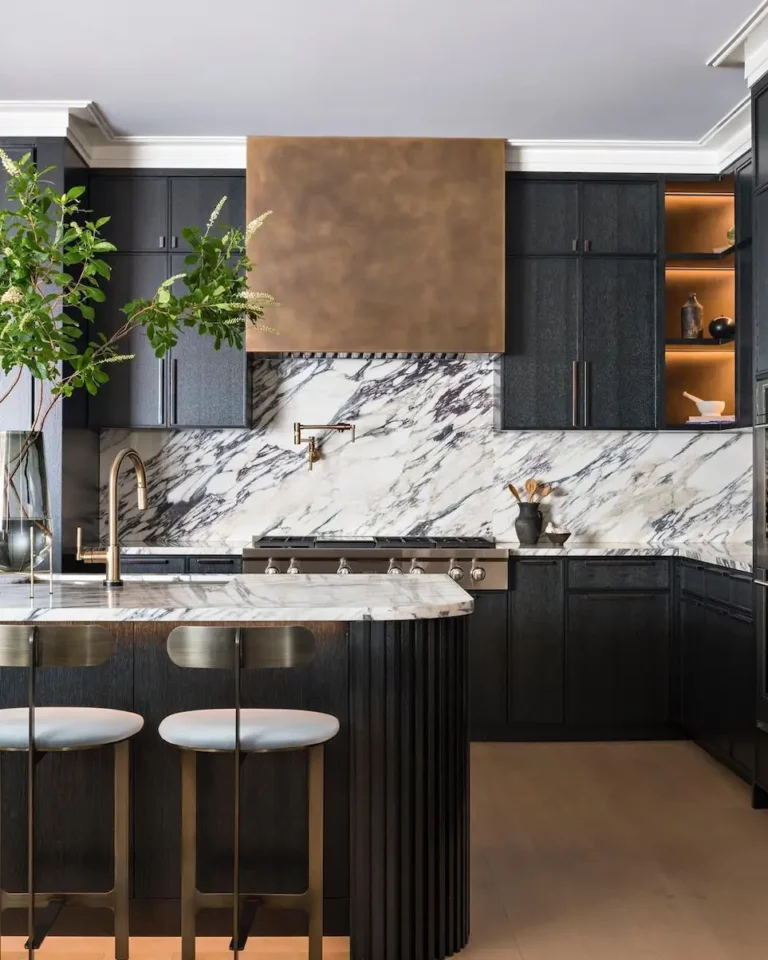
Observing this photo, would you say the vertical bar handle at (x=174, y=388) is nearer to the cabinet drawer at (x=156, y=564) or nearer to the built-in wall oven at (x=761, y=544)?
the cabinet drawer at (x=156, y=564)

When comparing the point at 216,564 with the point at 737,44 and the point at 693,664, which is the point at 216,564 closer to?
the point at 693,664

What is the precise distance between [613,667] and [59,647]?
122 inches

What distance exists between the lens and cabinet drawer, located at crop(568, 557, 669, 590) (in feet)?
15.1

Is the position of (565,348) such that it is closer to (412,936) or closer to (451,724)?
(451,724)

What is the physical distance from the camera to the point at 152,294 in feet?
15.8

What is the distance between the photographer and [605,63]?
390 cm

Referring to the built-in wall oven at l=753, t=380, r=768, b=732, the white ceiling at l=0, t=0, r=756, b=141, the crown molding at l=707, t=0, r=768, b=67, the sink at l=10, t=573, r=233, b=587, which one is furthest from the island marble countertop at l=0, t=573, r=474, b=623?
the crown molding at l=707, t=0, r=768, b=67

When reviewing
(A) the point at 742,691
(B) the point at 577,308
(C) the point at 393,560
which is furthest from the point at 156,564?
(A) the point at 742,691

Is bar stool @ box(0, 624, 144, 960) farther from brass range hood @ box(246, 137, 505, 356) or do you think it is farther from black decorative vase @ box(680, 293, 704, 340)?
black decorative vase @ box(680, 293, 704, 340)

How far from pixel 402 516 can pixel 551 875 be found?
2.40 meters

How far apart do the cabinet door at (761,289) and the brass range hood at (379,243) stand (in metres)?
1.30

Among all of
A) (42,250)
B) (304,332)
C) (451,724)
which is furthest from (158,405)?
(451,724)

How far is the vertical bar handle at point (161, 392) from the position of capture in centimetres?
480

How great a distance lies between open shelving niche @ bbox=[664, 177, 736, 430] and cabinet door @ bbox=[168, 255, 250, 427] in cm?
215
